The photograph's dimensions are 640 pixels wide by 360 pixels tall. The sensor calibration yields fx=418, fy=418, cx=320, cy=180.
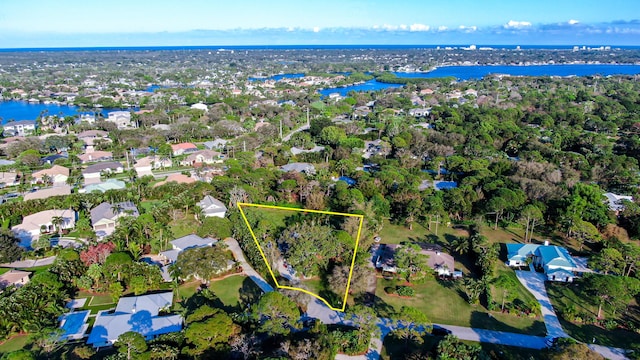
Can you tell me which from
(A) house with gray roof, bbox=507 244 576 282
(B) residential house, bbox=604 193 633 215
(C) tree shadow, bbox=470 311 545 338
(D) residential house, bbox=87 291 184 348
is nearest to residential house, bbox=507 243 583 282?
(A) house with gray roof, bbox=507 244 576 282

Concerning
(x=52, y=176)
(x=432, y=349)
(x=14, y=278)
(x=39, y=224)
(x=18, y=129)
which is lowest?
(x=432, y=349)

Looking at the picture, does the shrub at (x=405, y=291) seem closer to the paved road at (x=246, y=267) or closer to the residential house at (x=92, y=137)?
the paved road at (x=246, y=267)

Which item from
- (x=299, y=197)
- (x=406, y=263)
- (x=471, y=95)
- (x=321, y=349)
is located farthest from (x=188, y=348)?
(x=471, y=95)

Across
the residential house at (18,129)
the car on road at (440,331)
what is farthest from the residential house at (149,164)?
the car on road at (440,331)

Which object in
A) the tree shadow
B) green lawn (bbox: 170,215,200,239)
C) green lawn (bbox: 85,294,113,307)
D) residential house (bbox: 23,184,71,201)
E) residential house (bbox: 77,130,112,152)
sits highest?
residential house (bbox: 77,130,112,152)

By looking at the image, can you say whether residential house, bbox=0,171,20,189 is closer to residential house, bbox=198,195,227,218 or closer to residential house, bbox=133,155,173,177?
residential house, bbox=133,155,173,177

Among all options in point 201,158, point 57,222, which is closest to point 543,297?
point 57,222

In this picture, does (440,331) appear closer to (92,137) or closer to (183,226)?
(183,226)
